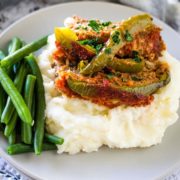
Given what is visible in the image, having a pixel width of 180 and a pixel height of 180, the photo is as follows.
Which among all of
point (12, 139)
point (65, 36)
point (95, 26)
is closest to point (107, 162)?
point (12, 139)

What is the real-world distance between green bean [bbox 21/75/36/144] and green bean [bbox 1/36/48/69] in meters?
0.35

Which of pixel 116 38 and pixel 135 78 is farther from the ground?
pixel 116 38

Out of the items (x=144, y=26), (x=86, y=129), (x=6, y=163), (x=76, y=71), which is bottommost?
(x=6, y=163)

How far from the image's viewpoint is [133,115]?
5609mm

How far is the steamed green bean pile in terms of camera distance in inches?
214

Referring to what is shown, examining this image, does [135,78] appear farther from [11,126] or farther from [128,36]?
[11,126]

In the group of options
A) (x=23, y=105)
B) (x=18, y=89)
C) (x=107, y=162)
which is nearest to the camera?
(x=23, y=105)

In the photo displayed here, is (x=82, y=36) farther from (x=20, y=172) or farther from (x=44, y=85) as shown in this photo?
(x=20, y=172)

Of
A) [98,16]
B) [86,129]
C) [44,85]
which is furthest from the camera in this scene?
[98,16]

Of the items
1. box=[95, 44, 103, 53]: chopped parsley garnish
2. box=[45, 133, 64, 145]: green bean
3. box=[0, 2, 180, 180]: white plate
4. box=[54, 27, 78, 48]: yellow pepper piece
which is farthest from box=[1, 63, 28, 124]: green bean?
box=[95, 44, 103, 53]: chopped parsley garnish

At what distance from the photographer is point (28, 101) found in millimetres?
5641

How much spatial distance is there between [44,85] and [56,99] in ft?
0.93

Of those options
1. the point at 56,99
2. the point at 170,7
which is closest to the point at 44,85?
the point at 56,99

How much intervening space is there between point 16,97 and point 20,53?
76cm
